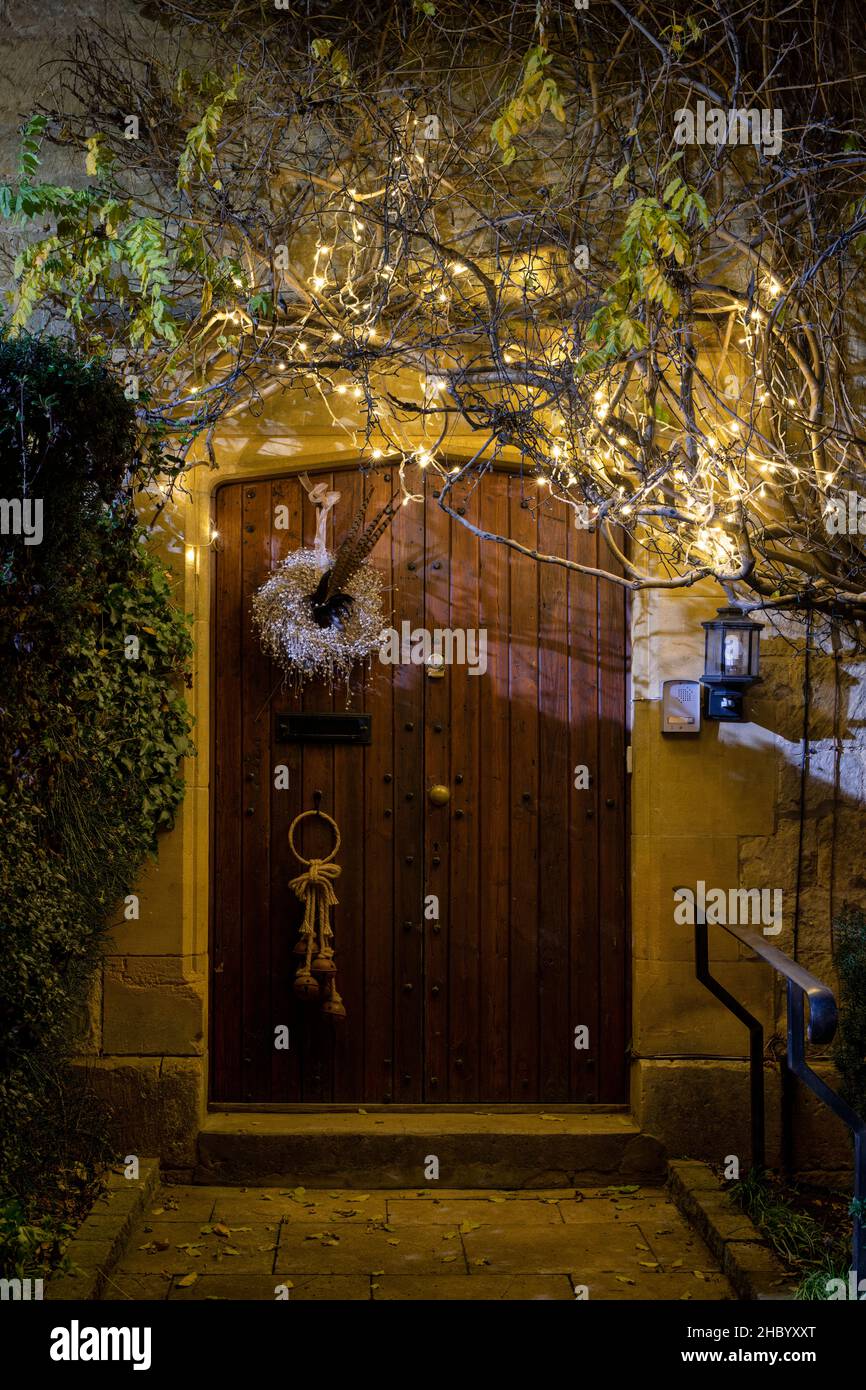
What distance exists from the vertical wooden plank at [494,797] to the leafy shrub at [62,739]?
139 centimetres

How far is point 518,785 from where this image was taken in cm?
518

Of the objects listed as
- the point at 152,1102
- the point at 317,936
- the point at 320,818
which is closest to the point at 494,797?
the point at 320,818

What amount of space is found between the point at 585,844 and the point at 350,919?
1068mm

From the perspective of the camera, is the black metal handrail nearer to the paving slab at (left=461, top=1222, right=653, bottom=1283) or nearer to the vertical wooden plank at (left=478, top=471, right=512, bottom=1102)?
the paving slab at (left=461, top=1222, right=653, bottom=1283)

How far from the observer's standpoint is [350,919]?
5.14 metres

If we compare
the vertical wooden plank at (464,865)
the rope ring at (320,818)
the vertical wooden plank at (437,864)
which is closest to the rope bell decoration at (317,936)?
the rope ring at (320,818)

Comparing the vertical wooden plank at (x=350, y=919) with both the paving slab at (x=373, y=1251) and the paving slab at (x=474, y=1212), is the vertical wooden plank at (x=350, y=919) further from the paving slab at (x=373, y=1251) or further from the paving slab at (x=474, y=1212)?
the paving slab at (x=373, y=1251)

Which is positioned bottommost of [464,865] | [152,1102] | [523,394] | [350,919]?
[152,1102]

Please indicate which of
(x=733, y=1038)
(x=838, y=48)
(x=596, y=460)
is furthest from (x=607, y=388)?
(x=733, y=1038)

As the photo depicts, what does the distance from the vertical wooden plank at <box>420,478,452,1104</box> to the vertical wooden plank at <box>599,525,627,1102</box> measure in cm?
67

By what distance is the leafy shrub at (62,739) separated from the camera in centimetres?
347

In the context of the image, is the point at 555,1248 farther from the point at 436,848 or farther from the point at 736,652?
the point at 736,652

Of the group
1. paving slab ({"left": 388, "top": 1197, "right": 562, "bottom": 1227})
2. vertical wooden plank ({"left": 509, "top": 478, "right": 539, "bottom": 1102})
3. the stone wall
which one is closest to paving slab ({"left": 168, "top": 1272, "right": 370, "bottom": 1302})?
paving slab ({"left": 388, "top": 1197, "right": 562, "bottom": 1227})

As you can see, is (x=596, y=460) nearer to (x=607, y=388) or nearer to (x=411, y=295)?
(x=607, y=388)
